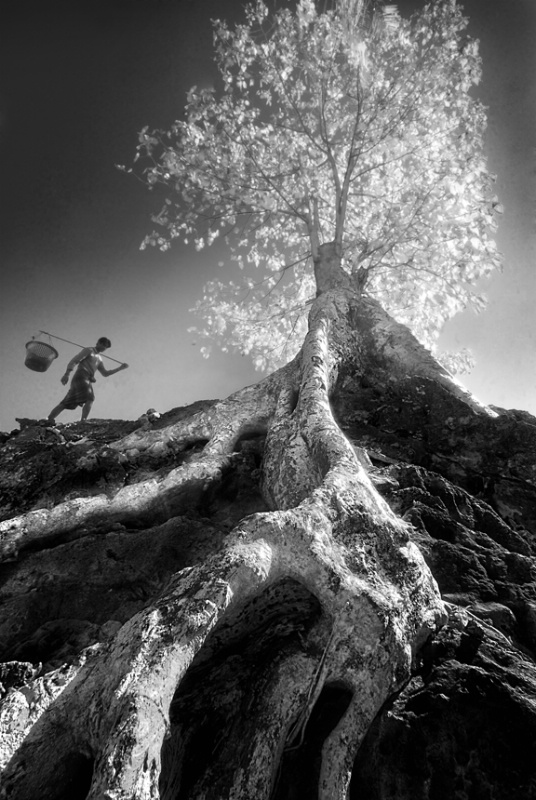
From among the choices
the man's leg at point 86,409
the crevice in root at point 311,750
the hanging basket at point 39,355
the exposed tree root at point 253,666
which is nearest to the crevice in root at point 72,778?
the exposed tree root at point 253,666

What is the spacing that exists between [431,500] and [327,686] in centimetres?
193

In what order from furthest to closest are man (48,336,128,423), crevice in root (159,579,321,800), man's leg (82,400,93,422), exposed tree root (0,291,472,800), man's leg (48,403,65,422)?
man's leg (82,400,93,422) → man (48,336,128,423) → man's leg (48,403,65,422) → crevice in root (159,579,321,800) → exposed tree root (0,291,472,800)

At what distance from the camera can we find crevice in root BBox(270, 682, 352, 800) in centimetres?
178

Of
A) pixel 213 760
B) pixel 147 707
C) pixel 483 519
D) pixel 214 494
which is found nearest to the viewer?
pixel 147 707

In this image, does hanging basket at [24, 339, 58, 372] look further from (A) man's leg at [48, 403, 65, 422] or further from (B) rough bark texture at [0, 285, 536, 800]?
(B) rough bark texture at [0, 285, 536, 800]

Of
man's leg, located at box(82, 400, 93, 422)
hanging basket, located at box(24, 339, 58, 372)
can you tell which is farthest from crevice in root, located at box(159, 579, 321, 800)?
man's leg, located at box(82, 400, 93, 422)

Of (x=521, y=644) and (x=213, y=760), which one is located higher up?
(x=521, y=644)

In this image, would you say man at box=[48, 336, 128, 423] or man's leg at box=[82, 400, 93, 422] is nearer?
man at box=[48, 336, 128, 423]

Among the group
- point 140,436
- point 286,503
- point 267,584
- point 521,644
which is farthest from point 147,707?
point 140,436

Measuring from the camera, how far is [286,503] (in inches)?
131

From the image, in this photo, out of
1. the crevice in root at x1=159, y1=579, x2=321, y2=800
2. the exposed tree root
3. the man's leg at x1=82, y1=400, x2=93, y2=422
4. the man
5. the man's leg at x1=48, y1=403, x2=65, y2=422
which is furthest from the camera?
the man's leg at x1=82, y1=400, x2=93, y2=422

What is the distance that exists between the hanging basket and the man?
1.42 meters

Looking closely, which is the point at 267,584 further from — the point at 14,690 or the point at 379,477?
the point at 379,477

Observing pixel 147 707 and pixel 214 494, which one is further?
pixel 214 494
